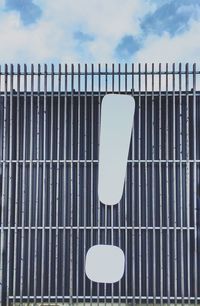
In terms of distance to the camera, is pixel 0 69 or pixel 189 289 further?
pixel 0 69

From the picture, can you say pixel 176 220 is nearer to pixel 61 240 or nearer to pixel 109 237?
pixel 109 237

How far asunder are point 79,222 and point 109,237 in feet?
2.16

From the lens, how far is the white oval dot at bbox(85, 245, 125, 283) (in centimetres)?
891

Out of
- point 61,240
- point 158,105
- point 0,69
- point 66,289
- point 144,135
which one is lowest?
point 66,289

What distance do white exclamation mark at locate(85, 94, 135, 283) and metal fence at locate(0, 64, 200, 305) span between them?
13 cm

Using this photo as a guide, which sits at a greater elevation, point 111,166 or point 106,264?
point 111,166

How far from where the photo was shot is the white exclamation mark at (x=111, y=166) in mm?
8938

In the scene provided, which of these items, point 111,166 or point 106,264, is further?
point 111,166

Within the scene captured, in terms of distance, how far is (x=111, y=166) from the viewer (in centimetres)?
909

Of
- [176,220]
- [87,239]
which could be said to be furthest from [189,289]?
[87,239]

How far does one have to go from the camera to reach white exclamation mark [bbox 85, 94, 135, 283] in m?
8.94

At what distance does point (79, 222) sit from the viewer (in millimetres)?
9062

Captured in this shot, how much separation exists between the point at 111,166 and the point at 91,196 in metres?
0.71

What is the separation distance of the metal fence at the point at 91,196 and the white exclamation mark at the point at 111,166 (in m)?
0.13
